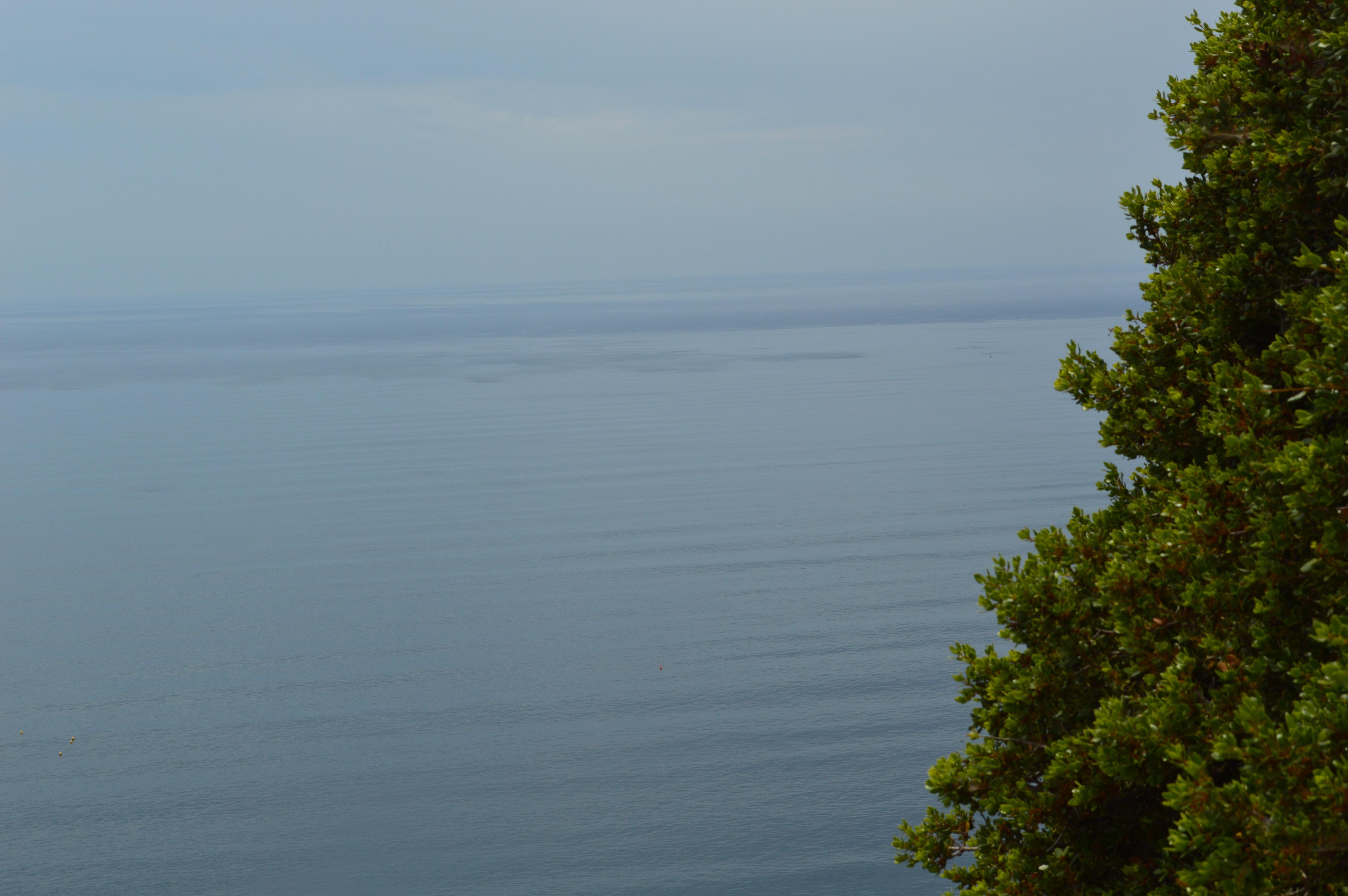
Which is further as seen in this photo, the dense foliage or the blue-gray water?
the blue-gray water

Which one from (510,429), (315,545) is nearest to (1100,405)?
(315,545)

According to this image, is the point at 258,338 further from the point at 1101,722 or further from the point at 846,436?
the point at 1101,722

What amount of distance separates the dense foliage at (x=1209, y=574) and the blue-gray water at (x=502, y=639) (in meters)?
15.4

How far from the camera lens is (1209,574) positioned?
6.58 meters

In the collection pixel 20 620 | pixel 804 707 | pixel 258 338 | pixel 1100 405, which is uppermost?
pixel 258 338

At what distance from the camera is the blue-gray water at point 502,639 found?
2439 cm

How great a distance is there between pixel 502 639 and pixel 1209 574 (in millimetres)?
32133

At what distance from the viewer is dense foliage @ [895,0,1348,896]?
5742 millimetres

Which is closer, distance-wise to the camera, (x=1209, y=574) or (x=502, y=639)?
(x=1209, y=574)

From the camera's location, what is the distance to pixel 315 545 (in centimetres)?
4747

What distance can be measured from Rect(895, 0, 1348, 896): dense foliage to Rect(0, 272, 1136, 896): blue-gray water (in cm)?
1537

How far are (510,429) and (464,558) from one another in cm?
3089

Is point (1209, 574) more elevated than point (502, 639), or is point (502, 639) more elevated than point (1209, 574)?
point (502, 639)

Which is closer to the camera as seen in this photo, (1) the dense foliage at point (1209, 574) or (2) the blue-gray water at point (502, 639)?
(1) the dense foliage at point (1209, 574)
